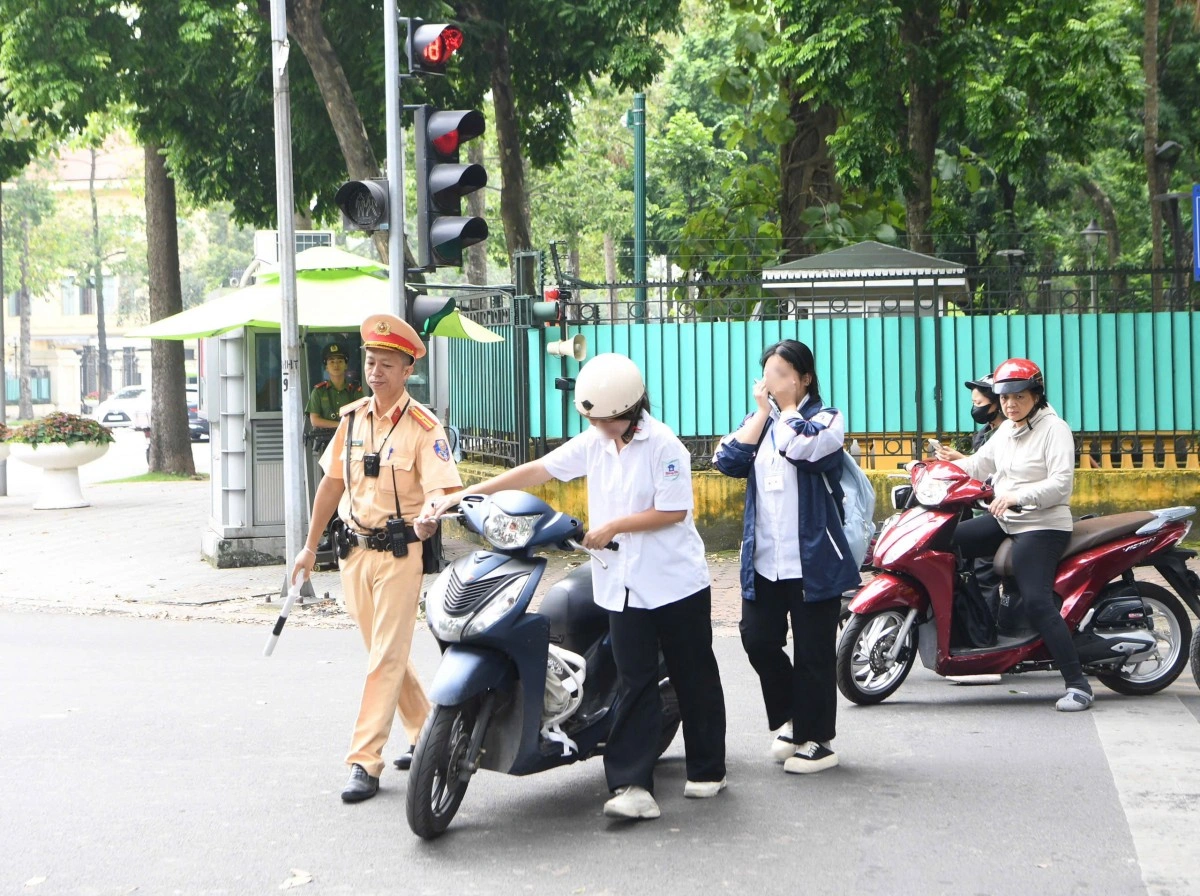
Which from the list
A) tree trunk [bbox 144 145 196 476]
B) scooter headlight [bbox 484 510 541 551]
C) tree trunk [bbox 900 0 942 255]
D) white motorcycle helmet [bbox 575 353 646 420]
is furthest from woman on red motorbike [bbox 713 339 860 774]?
tree trunk [bbox 144 145 196 476]

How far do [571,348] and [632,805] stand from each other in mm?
7982

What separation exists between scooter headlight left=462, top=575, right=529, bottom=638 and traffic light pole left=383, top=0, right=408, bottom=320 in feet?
16.8

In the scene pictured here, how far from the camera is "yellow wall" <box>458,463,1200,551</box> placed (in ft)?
40.8

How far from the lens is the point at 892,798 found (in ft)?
18.2

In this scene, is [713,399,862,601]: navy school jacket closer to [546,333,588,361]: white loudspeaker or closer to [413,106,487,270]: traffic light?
[413,106,487,270]: traffic light

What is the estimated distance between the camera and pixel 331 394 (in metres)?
12.4

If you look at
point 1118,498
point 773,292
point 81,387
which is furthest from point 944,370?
point 81,387

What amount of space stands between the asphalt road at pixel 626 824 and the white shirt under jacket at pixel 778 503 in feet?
2.75

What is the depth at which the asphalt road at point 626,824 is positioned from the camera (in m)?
4.64

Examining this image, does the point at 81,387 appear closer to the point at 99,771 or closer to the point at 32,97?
the point at 32,97

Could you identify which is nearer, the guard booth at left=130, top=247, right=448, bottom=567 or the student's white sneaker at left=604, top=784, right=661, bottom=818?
the student's white sneaker at left=604, top=784, right=661, bottom=818

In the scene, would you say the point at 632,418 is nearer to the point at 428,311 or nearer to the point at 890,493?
the point at 428,311

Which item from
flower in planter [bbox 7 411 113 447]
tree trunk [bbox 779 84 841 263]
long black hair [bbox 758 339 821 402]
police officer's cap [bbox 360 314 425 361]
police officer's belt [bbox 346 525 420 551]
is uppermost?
tree trunk [bbox 779 84 841 263]

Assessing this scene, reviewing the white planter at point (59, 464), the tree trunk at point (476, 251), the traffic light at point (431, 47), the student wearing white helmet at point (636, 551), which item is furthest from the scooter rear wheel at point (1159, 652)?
the tree trunk at point (476, 251)
